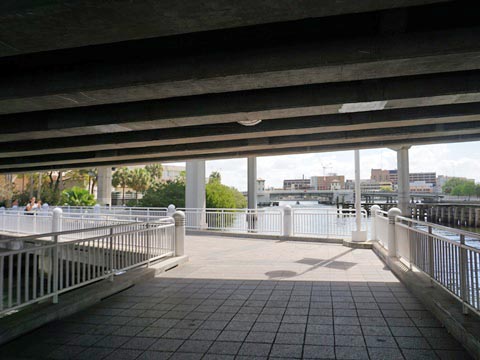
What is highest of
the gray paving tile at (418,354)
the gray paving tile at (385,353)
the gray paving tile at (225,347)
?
the gray paving tile at (418,354)

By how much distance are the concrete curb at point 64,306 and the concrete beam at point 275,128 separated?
10.8ft

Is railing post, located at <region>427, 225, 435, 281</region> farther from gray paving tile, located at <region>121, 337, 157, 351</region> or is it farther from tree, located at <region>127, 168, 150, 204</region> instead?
tree, located at <region>127, 168, 150, 204</region>

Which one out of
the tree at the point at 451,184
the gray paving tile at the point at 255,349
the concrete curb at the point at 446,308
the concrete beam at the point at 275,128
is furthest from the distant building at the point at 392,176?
the gray paving tile at the point at 255,349

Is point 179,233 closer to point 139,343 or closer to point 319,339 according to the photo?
point 139,343

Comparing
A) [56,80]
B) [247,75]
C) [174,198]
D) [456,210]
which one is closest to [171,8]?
[247,75]

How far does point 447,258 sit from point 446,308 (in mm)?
737

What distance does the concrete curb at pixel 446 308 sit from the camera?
152 inches

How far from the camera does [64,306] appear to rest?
5438mm

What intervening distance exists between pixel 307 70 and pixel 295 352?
135 inches

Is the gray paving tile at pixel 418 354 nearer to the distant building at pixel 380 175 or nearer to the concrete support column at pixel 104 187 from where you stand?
the concrete support column at pixel 104 187

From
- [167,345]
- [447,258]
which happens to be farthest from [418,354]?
[167,345]

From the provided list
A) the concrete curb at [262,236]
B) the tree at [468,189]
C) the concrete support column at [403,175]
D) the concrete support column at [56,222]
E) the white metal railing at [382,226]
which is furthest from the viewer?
the tree at [468,189]

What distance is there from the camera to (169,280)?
782 cm

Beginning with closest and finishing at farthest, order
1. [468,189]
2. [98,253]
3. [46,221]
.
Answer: [98,253], [46,221], [468,189]
